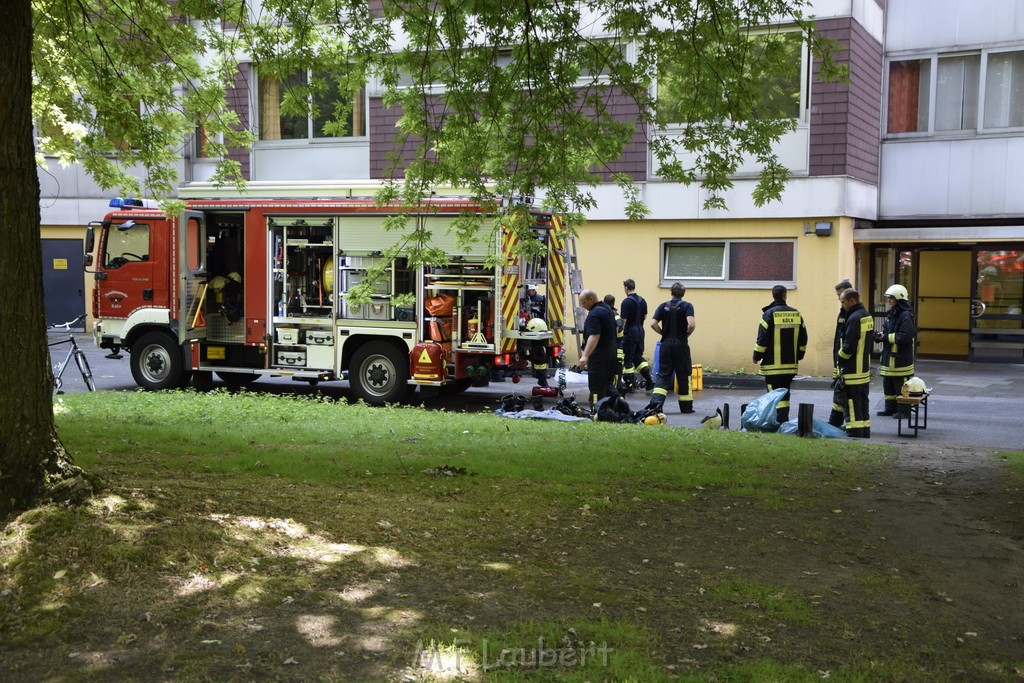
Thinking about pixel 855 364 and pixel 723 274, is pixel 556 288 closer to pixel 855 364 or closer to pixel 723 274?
pixel 855 364

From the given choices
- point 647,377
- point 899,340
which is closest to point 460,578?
point 899,340

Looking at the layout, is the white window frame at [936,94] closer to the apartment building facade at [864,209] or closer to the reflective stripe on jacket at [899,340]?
the apartment building facade at [864,209]

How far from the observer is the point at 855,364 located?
1146 centimetres

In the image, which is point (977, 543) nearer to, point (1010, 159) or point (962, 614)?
point (962, 614)

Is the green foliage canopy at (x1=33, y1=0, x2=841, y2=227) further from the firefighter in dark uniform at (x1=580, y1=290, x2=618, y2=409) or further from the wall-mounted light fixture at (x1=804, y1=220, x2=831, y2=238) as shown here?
the wall-mounted light fixture at (x1=804, y1=220, x2=831, y2=238)

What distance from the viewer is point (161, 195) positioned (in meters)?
11.9

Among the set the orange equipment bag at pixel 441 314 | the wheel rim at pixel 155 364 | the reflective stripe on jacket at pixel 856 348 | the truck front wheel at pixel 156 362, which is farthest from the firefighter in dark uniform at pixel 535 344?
the wheel rim at pixel 155 364

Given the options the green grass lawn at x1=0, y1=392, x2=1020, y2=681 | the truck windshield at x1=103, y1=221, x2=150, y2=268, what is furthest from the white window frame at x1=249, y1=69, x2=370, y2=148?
the green grass lawn at x1=0, y1=392, x2=1020, y2=681

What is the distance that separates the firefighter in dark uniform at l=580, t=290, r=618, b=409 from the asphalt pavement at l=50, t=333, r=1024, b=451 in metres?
1.11

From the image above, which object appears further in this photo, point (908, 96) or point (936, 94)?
point (908, 96)

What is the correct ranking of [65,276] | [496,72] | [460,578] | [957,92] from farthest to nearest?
1. [65,276]
2. [957,92]
3. [496,72]
4. [460,578]

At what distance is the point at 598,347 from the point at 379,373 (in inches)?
136

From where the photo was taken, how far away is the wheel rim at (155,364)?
49.9 ft

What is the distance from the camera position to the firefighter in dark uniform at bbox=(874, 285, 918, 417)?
12.7 metres
